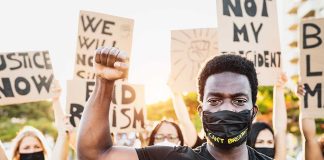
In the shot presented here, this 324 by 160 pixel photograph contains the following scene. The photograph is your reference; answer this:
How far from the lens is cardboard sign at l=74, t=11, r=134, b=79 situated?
617cm

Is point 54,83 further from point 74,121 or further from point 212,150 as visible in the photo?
point 212,150

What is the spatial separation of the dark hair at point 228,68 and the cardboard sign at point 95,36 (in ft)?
11.9

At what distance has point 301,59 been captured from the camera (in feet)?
17.1

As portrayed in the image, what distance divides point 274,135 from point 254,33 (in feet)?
4.26

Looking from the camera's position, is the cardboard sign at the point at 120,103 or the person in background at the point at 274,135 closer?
the person in background at the point at 274,135

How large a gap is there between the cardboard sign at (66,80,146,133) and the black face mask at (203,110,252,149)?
11.3 feet

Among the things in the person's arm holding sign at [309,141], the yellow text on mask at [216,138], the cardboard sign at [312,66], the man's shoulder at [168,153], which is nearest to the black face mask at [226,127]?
the yellow text on mask at [216,138]

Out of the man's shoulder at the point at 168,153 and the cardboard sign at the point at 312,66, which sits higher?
the cardboard sign at the point at 312,66

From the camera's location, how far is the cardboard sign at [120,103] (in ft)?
19.0

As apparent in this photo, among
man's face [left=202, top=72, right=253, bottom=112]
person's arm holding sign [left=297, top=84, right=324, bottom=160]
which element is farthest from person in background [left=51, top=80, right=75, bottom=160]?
man's face [left=202, top=72, right=253, bottom=112]

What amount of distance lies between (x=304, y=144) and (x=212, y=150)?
2.25 m

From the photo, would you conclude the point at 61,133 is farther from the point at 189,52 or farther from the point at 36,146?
the point at 189,52

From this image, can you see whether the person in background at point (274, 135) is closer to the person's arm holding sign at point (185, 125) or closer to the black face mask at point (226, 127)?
the person's arm holding sign at point (185, 125)

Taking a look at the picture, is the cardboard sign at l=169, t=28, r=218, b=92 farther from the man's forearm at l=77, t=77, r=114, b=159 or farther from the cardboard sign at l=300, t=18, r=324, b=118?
the man's forearm at l=77, t=77, r=114, b=159
